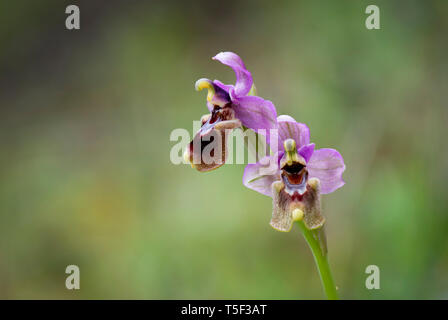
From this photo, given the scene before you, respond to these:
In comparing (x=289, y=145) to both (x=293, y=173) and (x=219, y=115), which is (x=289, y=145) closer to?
(x=293, y=173)

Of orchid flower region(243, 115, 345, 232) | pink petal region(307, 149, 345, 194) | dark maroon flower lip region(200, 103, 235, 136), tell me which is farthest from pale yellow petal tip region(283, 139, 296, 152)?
dark maroon flower lip region(200, 103, 235, 136)

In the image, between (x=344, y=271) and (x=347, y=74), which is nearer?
(x=344, y=271)

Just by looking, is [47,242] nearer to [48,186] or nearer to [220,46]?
[48,186]

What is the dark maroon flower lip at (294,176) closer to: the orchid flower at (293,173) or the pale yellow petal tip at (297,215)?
the orchid flower at (293,173)

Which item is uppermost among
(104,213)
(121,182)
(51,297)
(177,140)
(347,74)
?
(347,74)

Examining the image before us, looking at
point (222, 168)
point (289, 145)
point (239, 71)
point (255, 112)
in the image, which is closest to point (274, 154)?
point (289, 145)

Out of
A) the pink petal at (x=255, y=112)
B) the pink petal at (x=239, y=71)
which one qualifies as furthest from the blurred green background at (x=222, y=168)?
the pink petal at (x=239, y=71)
